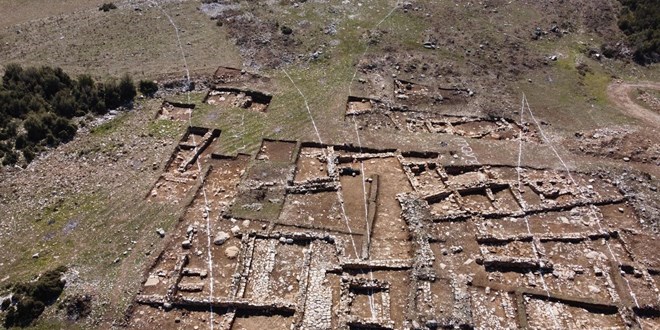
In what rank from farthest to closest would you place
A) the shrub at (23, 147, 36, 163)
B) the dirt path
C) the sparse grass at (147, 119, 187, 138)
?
the dirt path → the sparse grass at (147, 119, 187, 138) → the shrub at (23, 147, 36, 163)

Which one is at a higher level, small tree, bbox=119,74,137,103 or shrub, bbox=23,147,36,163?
small tree, bbox=119,74,137,103

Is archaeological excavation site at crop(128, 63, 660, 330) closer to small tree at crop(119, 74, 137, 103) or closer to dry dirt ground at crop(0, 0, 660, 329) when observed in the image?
Answer: dry dirt ground at crop(0, 0, 660, 329)

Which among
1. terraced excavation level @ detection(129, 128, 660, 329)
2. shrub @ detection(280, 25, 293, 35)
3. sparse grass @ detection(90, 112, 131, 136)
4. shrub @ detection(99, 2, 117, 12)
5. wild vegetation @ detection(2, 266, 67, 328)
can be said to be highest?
shrub @ detection(99, 2, 117, 12)

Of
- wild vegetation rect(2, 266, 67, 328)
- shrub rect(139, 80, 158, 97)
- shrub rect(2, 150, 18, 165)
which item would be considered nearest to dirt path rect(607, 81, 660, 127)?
shrub rect(139, 80, 158, 97)

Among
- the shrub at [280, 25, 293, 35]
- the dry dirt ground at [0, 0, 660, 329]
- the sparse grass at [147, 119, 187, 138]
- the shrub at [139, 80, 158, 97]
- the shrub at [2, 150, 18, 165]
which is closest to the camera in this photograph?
the dry dirt ground at [0, 0, 660, 329]

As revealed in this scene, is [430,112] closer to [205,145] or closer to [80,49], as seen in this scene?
[205,145]

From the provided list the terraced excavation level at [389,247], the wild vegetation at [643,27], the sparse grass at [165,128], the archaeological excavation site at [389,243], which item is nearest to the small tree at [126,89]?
the sparse grass at [165,128]

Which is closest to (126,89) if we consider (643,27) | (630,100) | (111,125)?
(111,125)
